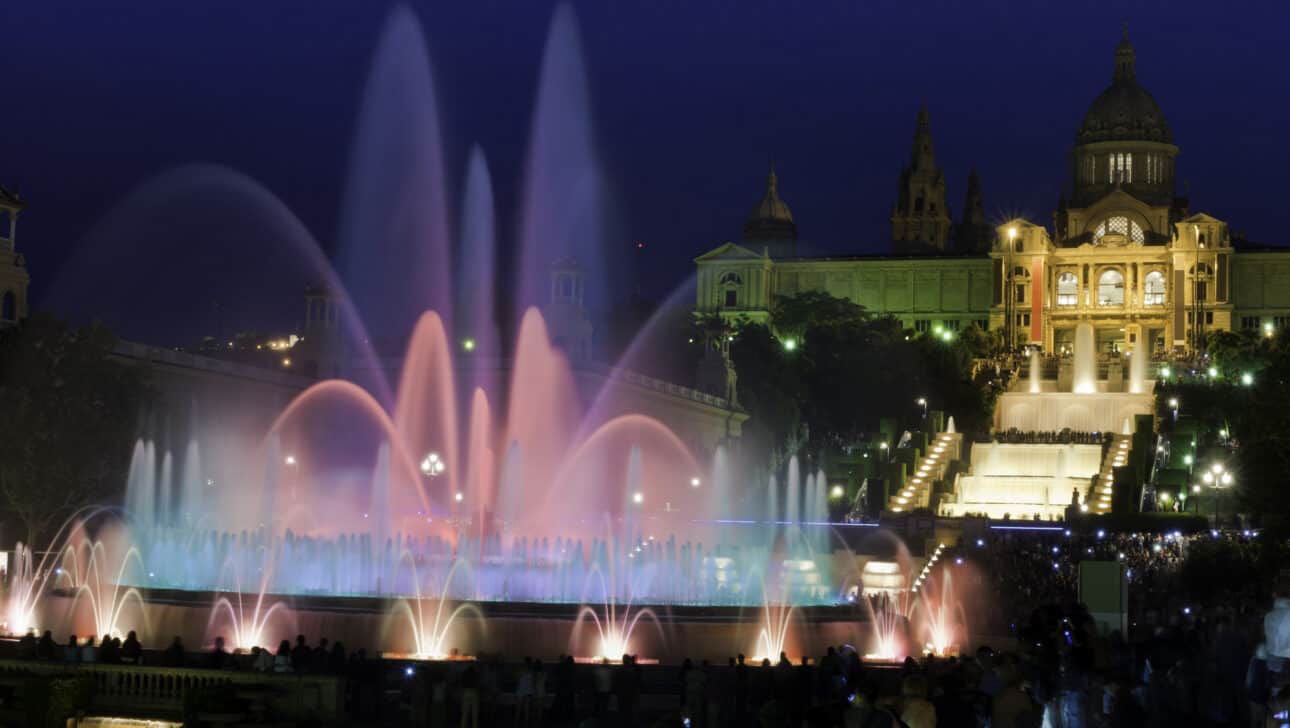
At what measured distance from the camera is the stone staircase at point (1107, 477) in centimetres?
7219

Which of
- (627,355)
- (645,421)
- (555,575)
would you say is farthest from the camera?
(627,355)

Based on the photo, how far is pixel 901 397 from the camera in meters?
97.8

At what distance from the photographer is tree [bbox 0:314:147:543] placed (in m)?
43.8

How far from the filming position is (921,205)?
175750 mm

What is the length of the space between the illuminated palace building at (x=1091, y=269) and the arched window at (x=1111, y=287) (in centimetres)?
8

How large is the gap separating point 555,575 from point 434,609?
462cm

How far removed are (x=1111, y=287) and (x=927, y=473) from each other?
64.7 meters

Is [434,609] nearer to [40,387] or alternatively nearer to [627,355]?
[40,387]

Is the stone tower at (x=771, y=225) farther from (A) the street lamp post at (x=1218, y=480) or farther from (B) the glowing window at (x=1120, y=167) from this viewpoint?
(A) the street lamp post at (x=1218, y=480)

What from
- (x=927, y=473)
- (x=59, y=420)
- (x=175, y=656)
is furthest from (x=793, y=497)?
(x=175, y=656)

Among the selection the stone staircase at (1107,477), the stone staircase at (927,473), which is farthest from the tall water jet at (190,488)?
the stone staircase at (1107,477)

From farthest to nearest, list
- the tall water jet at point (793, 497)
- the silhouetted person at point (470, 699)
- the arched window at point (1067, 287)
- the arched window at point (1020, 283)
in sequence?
the arched window at point (1067, 287) < the arched window at point (1020, 283) < the tall water jet at point (793, 497) < the silhouetted person at point (470, 699)

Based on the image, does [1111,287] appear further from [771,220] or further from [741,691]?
[741,691]

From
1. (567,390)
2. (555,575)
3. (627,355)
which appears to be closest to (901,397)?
(627,355)
